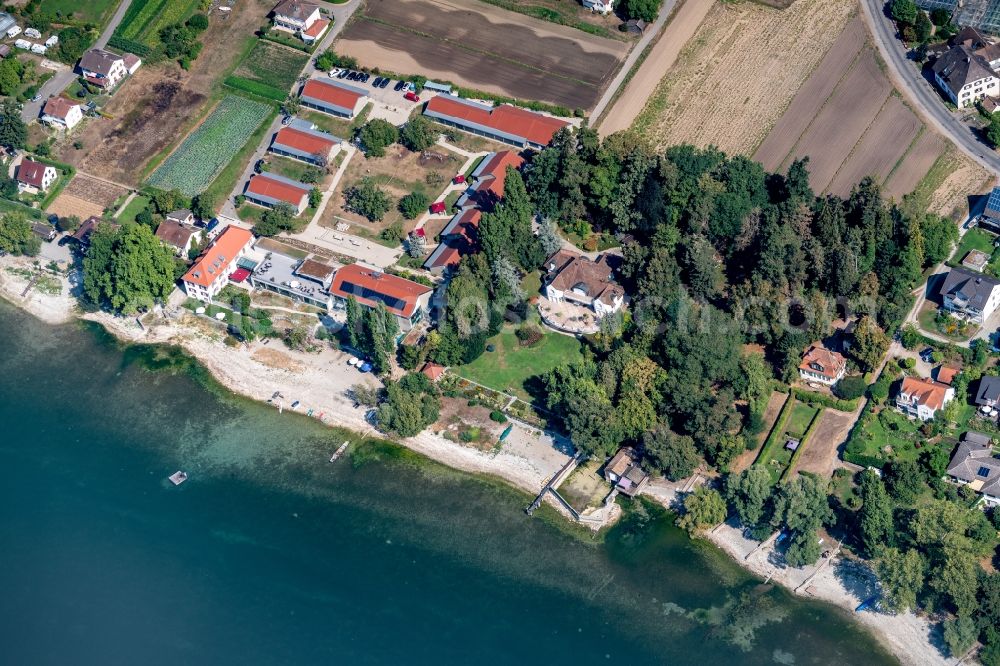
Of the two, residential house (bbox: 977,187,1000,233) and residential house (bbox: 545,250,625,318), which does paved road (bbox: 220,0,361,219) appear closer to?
residential house (bbox: 545,250,625,318)

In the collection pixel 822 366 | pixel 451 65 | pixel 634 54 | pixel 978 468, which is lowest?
pixel 451 65

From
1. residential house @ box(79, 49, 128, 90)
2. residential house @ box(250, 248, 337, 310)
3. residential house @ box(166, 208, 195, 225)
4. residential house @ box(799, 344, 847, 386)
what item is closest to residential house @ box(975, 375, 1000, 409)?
residential house @ box(799, 344, 847, 386)

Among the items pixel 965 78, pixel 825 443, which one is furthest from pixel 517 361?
pixel 965 78

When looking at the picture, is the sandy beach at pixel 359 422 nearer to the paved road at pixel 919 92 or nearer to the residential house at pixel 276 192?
the residential house at pixel 276 192

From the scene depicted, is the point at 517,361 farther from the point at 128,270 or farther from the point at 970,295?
the point at 970,295

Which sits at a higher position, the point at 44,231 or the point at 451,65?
the point at 451,65

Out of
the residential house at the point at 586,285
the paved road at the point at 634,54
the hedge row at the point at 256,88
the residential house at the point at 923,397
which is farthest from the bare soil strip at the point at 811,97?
the hedge row at the point at 256,88
